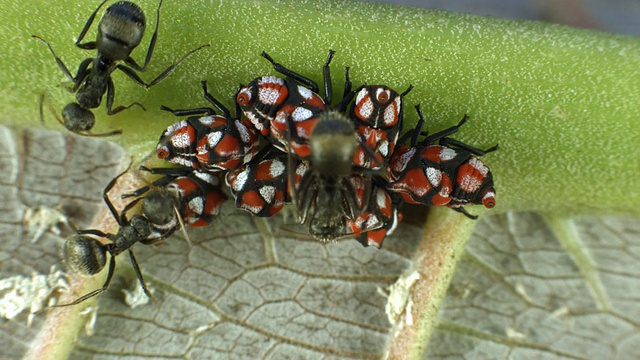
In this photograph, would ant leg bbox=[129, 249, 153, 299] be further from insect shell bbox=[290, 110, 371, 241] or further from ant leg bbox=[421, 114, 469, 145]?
ant leg bbox=[421, 114, 469, 145]

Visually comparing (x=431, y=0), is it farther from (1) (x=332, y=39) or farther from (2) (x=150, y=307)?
(2) (x=150, y=307)

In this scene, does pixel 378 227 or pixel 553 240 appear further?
pixel 553 240

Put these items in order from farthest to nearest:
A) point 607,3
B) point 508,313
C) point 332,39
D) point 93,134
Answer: point 607,3 → point 508,313 → point 93,134 → point 332,39

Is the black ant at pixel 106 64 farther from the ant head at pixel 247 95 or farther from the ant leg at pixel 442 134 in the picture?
the ant leg at pixel 442 134

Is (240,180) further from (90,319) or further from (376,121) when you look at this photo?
(90,319)

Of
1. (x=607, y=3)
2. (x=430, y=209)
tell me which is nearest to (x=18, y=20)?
(x=430, y=209)

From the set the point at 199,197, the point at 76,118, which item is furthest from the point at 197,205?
the point at 76,118

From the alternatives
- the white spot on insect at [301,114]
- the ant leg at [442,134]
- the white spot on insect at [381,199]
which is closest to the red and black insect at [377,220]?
the white spot on insect at [381,199]
